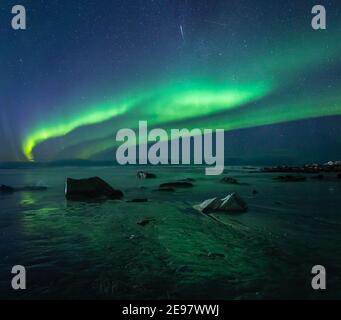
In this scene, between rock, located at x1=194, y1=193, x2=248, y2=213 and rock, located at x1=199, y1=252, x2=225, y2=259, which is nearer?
rock, located at x1=199, y1=252, x2=225, y2=259

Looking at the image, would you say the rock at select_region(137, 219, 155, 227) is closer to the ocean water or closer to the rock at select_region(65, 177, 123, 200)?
the ocean water

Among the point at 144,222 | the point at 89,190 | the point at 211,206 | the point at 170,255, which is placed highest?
the point at 89,190

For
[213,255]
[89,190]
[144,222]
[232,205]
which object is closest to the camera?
[213,255]

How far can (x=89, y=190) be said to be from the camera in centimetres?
2530

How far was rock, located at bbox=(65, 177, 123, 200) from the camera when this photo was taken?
25.2 m

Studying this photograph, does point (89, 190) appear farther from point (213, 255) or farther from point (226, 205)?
point (213, 255)

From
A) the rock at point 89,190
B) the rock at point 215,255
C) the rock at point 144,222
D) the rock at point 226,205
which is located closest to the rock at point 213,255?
the rock at point 215,255

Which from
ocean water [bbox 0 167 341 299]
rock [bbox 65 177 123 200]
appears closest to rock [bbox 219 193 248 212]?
ocean water [bbox 0 167 341 299]

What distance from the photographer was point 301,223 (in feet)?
49.5

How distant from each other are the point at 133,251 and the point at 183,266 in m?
2.13

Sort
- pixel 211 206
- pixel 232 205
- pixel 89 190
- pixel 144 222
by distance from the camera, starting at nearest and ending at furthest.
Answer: pixel 144 222
pixel 232 205
pixel 211 206
pixel 89 190

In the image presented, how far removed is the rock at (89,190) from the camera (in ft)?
82.7

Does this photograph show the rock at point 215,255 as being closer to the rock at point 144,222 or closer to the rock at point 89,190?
the rock at point 144,222

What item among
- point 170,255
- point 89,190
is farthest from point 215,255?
point 89,190
